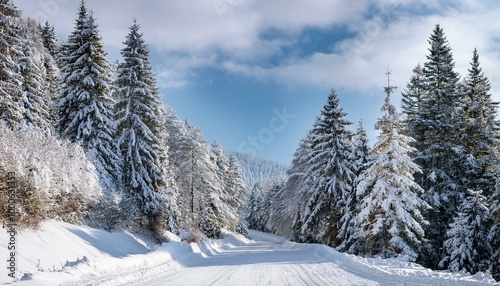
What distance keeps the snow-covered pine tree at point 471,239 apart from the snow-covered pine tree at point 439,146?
221 centimetres

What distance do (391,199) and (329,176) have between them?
32.9ft

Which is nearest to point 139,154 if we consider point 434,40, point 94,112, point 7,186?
point 94,112

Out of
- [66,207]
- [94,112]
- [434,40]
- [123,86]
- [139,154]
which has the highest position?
[434,40]

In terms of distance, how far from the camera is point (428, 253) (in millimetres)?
23281

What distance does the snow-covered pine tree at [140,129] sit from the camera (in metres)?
24.6

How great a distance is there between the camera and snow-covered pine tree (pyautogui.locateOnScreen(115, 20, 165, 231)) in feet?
80.7

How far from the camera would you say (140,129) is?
25812mm

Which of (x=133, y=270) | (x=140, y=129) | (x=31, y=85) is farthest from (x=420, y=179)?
(x=31, y=85)

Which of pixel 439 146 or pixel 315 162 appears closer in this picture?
pixel 439 146

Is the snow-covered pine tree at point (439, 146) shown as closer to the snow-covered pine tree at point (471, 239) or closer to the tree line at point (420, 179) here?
the tree line at point (420, 179)

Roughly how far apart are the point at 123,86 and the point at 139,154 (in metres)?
5.30

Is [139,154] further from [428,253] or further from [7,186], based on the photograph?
[428,253]

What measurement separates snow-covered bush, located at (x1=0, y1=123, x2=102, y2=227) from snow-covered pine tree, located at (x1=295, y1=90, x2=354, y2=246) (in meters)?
17.6

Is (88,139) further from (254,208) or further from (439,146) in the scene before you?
(254,208)
